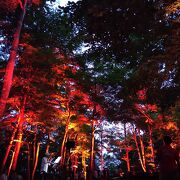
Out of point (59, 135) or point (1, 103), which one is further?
point (59, 135)

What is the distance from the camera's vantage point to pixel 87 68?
22.4 meters

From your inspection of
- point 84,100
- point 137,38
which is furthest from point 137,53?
point 84,100

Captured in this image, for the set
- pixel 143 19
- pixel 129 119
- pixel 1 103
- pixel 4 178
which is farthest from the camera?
pixel 129 119

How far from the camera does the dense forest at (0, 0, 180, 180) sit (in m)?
6.48

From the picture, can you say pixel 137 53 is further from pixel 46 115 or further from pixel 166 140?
pixel 46 115

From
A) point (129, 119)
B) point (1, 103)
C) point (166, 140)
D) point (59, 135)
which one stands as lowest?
point (166, 140)

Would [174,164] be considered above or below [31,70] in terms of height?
below

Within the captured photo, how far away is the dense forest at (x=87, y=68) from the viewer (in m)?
6.48

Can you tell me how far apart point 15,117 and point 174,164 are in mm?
14063

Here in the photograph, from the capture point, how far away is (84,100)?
2202 cm

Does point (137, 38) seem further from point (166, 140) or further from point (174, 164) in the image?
point (174, 164)

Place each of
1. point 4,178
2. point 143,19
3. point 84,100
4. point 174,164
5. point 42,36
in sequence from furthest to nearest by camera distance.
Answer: point 84,100 < point 42,36 < point 4,178 < point 143,19 < point 174,164

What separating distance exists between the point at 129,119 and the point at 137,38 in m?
17.4

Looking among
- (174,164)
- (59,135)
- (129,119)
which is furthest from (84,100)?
(174,164)
